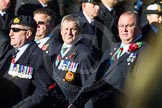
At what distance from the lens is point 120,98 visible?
A: 203 inches

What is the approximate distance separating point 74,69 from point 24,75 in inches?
21.3

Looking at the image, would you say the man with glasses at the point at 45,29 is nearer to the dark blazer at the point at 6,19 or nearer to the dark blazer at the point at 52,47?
the dark blazer at the point at 52,47

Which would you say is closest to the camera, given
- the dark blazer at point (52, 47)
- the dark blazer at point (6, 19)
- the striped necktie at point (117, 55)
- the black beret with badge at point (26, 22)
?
the striped necktie at point (117, 55)

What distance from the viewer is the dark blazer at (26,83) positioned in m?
5.16

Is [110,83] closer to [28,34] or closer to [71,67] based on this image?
[71,67]

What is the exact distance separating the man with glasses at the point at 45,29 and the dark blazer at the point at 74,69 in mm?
470

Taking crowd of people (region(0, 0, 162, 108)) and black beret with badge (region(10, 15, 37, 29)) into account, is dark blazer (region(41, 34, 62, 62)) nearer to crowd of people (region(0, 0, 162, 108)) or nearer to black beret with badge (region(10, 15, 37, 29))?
crowd of people (region(0, 0, 162, 108))

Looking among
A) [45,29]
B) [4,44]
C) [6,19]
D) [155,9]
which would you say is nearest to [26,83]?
[4,44]

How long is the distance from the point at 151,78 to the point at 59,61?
7.29 feet

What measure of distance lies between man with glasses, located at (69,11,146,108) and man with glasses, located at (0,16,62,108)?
1.27ft

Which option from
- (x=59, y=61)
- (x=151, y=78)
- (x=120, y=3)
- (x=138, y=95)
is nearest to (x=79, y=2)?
(x=120, y=3)

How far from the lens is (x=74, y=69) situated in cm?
534

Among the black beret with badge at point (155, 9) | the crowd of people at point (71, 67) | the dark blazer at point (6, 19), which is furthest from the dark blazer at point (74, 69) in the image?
the dark blazer at point (6, 19)

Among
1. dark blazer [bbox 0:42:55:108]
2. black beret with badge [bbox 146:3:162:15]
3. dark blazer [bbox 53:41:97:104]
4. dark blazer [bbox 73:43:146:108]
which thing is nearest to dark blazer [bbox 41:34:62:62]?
dark blazer [bbox 53:41:97:104]
